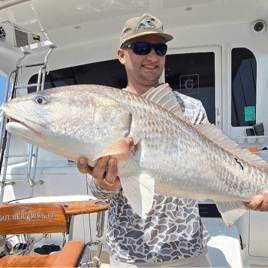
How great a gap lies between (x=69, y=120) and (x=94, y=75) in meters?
4.16

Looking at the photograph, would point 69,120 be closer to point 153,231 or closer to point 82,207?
point 153,231

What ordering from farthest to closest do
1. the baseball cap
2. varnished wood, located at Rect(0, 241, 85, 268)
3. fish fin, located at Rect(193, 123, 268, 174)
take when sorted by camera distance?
varnished wood, located at Rect(0, 241, 85, 268) < the baseball cap < fish fin, located at Rect(193, 123, 268, 174)

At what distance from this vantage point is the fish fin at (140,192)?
131 centimetres

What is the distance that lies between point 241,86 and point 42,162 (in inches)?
165

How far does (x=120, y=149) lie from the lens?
1.25 metres

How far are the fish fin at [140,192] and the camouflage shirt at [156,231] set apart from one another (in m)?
0.29

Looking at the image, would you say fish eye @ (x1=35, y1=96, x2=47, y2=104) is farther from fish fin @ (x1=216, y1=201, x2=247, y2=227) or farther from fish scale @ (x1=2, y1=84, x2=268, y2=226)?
fish fin @ (x1=216, y1=201, x2=247, y2=227)

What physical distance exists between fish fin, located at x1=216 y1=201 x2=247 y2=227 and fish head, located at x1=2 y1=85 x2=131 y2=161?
844 millimetres

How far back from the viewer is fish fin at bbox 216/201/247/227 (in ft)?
5.25

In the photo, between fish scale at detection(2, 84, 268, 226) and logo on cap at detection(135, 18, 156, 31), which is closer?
Answer: fish scale at detection(2, 84, 268, 226)

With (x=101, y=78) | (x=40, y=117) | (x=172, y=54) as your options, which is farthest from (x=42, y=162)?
(x=40, y=117)

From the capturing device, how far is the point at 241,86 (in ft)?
14.9

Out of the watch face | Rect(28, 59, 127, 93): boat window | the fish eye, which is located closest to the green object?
Rect(28, 59, 127, 93): boat window

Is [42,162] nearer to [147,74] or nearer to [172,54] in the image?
[172,54]
